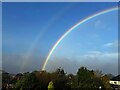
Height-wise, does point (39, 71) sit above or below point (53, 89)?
above

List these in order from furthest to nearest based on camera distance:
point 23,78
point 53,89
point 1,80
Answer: point 1,80
point 23,78
point 53,89

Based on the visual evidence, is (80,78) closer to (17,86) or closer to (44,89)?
(44,89)

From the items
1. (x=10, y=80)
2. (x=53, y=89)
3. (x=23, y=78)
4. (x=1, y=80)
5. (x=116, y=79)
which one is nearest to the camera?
(x=53, y=89)

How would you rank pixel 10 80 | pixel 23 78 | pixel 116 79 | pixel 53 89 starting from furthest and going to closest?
Answer: pixel 116 79 → pixel 10 80 → pixel 23 78 → pixel 53 89

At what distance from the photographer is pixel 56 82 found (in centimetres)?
1163

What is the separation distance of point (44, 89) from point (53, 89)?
55 centimetres

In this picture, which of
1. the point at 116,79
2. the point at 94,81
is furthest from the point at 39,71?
the point at 116,79

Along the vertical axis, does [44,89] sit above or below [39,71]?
below

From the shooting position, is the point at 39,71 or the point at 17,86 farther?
the point at 39,71

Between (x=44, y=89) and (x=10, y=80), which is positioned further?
(x=10, y=80)

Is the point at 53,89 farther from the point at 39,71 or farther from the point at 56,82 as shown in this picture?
the point at 39,71

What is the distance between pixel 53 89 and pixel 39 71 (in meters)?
2.17

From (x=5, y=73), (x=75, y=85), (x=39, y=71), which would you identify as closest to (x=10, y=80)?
(x=5, y=73)

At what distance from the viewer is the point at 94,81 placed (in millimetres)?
10859
